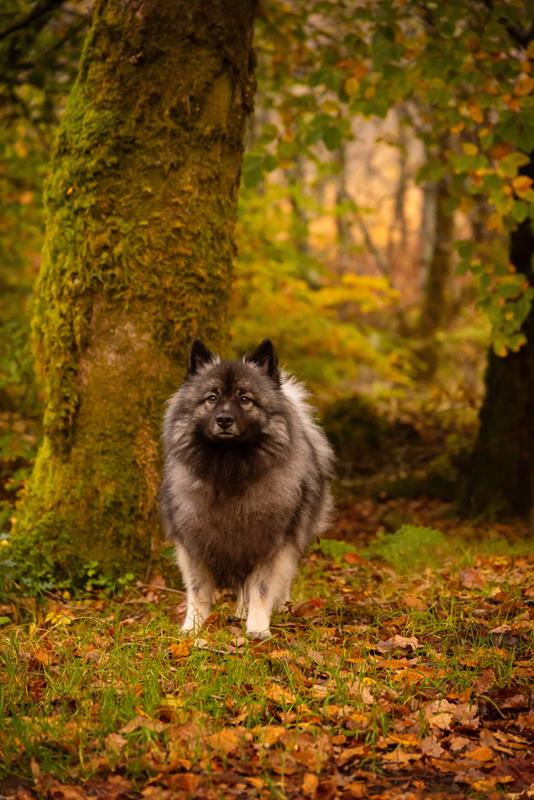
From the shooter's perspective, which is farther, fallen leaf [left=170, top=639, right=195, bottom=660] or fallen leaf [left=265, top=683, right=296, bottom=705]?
fallen leaf [left=170, top=639, right=195, bottom=660]

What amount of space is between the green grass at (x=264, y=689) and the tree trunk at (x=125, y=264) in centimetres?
69

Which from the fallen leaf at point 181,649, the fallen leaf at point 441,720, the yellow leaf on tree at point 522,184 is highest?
the yellow leaf on tree at point 522,184

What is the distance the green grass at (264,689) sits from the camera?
2.67 meters

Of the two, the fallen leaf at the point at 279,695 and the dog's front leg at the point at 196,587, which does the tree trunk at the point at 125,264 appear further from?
the fallen leaf at the point at 279,695

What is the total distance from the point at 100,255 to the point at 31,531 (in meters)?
2.13

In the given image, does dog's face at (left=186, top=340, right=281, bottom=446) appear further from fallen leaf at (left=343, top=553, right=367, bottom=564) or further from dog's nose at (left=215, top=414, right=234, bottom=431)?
fallen leaf at (left=343, top=553, right=367, bottom=564)

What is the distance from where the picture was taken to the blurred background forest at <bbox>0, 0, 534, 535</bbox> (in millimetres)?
6172

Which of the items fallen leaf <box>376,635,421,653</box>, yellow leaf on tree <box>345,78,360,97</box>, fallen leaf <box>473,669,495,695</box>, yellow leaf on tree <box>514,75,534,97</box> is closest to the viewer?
fallen leaf <box>473,669,495,695</box>

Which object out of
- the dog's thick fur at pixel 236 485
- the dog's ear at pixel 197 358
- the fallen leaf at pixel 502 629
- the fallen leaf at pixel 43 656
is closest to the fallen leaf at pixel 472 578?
the fallen leaf at pixel 502 629

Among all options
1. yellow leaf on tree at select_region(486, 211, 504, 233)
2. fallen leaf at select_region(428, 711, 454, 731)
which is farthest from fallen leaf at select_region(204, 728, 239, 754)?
yellow leaf on tree at select_region(486, 211, 504, 233)

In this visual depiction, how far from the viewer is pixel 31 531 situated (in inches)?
197

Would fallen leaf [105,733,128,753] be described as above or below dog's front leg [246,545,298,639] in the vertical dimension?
below

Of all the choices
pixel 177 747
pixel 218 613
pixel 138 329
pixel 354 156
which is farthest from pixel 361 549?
pixel 354 156

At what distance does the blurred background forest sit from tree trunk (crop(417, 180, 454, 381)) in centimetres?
4
